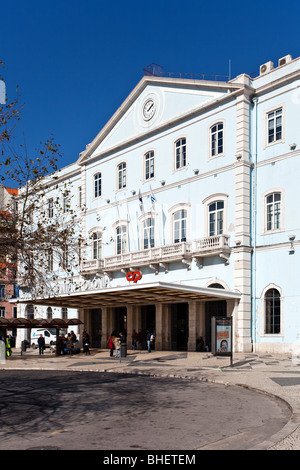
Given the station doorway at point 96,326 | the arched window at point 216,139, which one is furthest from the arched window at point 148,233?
the station doorway at point 96,326

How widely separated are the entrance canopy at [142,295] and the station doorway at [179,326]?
3.59 feet

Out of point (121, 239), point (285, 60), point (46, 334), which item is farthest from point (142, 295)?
point (46, 334)

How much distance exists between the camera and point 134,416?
1192cm

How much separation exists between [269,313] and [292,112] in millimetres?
10947

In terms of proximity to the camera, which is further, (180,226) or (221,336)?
(180,226)

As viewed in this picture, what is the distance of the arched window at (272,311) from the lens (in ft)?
97.2

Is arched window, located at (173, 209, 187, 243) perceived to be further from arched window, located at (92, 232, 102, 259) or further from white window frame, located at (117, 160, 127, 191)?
arched window, located at (92, 232, 102, 259)

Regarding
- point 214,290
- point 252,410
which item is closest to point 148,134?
point 214,290

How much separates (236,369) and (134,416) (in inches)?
465

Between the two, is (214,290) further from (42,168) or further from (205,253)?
(42,168)

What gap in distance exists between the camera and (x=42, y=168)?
15.3 metres

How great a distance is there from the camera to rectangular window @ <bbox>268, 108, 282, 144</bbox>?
30438 mm

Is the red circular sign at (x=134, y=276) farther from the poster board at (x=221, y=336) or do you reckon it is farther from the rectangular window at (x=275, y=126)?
the poster board at (x=221, y=336)

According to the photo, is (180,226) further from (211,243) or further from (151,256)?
(211,243)
